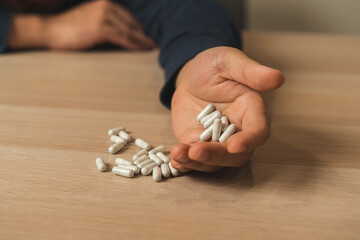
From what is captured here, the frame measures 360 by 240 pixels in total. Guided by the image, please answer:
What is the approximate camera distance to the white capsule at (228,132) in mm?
736

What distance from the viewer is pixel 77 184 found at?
738 millimetres

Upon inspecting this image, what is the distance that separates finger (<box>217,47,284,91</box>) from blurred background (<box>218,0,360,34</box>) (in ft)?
5.15

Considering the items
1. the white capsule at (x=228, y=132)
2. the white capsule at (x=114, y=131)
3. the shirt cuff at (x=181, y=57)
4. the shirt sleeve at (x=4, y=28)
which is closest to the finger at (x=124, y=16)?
the shirt sleeve at (x=4, y=28)

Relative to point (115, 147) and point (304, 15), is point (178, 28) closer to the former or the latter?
point (115, 147)

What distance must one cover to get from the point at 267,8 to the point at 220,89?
175 centimetres

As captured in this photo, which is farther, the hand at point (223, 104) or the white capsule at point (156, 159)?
the white capsule at point (156, 159)

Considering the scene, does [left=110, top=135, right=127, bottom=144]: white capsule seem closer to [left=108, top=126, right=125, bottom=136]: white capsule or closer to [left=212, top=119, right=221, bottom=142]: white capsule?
[left=108, top=126, right=125, bottom=136]: white capsule

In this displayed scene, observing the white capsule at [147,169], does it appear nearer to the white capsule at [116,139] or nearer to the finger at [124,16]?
the white capsule at [116,139]

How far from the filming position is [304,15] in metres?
2.33

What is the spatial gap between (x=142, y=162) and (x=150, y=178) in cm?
4

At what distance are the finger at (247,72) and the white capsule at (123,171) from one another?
0.92 ft

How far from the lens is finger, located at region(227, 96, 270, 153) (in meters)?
0.63

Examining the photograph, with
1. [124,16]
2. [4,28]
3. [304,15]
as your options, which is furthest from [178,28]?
[304,15]

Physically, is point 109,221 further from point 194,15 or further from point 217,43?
point 194,15
